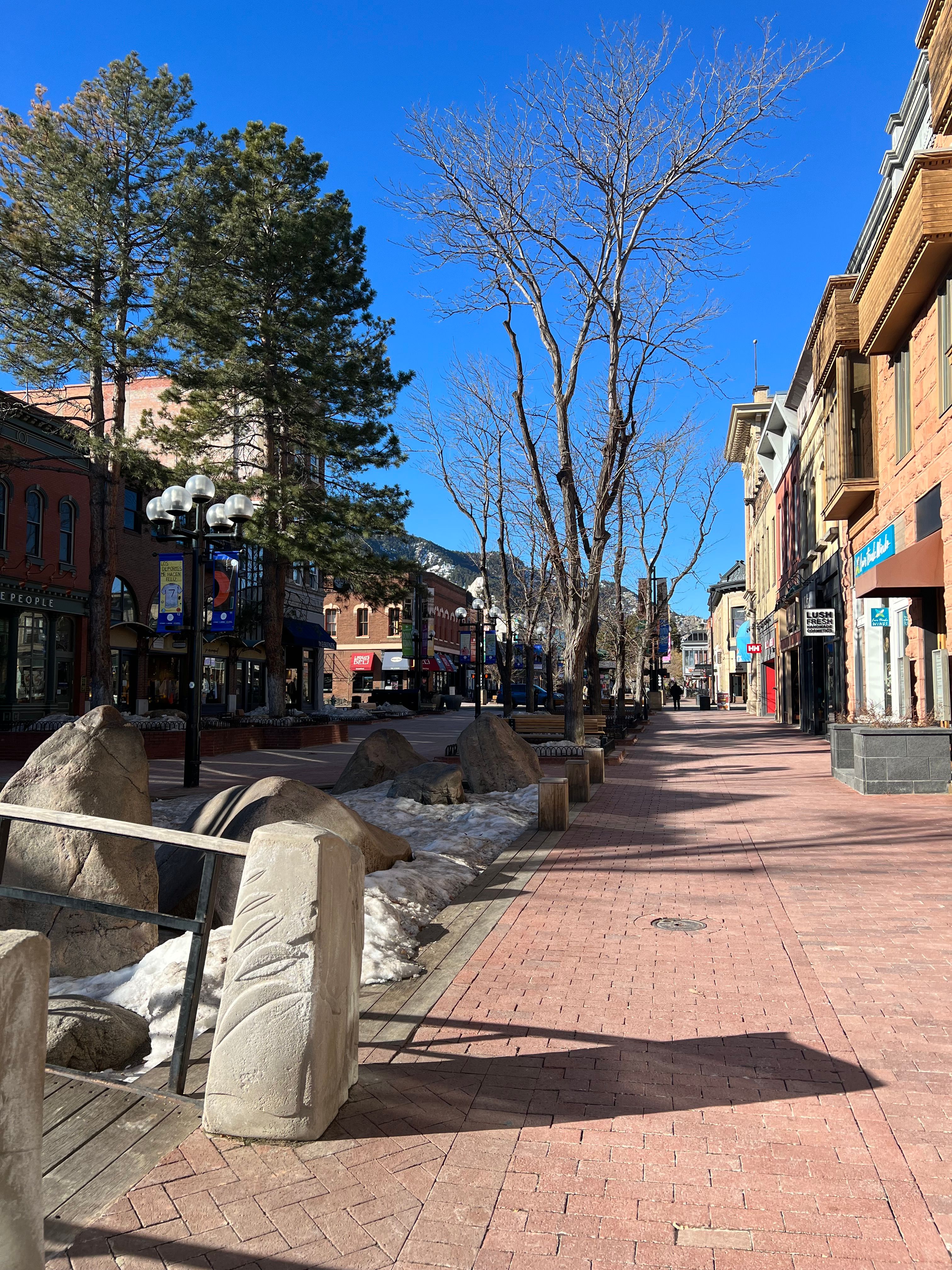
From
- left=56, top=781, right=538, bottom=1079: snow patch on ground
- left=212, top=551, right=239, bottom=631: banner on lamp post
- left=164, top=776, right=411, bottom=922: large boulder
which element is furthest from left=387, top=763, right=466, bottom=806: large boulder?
left=212, top=551, right=239, bottom=631: banner on lamp post

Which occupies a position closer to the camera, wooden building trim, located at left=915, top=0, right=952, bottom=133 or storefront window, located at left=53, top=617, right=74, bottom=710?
wooden building trim, located at left=915, top=0, right=952, bottom=133

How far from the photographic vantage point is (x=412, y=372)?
2730 centimetres

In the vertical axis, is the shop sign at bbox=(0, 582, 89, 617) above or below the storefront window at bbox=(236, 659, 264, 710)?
above

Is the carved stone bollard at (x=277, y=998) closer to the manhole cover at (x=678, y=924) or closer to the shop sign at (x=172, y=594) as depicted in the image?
the manhole cover at (x=678, y=924)

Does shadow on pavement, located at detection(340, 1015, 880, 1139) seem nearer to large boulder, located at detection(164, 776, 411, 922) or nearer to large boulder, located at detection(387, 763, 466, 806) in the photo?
large boulder, located at detection(164, 776, 411, 922)

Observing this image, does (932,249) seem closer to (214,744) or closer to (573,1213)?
(573,1213)

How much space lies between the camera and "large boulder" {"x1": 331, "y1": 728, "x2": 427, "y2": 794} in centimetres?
1350

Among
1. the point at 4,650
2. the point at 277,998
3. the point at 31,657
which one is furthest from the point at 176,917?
the point at 31,657

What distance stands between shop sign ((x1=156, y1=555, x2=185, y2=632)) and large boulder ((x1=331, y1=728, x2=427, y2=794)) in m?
7.60

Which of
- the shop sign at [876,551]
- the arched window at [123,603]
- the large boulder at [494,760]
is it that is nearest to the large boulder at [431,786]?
the large boulder at [494,760]

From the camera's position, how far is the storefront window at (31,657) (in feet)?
93.4

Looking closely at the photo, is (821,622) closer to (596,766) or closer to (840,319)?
(840,319)

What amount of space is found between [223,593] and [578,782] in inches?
716

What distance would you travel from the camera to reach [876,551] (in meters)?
20.4
